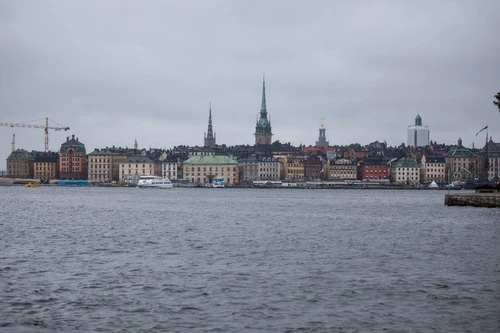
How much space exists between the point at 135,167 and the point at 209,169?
1514cm

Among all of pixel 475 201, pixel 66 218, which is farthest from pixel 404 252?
pixel 475 201

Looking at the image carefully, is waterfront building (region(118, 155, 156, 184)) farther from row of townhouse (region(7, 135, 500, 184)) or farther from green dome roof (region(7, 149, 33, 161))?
green dome roof (region(7, 149, 33, 161))

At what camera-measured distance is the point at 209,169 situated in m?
176

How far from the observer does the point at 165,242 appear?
32188 millimetres

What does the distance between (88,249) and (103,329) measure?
1375cm

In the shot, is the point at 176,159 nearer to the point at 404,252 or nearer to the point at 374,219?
the point at 374,219

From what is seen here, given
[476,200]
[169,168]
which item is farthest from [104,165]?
[476,200]

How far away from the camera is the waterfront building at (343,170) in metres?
185

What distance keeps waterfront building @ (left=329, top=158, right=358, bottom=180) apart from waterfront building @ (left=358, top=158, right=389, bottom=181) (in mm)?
1694

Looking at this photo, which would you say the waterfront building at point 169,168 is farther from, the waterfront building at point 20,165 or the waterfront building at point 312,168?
the waterfront building at point 20,165

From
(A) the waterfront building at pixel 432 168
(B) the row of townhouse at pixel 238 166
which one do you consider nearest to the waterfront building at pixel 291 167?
(B) the row of townhouse at pixel 238 166

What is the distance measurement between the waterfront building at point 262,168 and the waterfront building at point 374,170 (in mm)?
18014

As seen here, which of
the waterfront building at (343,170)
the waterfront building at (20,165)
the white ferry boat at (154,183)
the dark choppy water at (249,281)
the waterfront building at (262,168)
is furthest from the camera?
the waterfront building at (20,165)

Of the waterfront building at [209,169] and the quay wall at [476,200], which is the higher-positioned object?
the waterfront building at [209,169]
